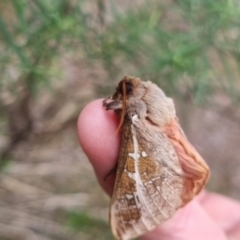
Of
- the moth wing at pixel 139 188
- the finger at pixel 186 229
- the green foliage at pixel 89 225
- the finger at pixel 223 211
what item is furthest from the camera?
the green foliage at pixel 89 225

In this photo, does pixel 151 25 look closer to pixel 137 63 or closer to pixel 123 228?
pixel 137 63

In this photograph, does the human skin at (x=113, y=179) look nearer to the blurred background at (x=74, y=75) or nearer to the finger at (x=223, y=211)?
the finger at (x=223, y=211)

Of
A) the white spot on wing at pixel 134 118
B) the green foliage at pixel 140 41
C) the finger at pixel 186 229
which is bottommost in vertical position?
the finger at pixel 186 229

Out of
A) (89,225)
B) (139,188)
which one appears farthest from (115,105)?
(89,225)

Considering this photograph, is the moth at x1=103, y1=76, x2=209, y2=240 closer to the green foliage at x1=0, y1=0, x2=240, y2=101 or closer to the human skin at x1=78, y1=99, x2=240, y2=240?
the human skin at x1=78, y1=99, x2=240, y2=240

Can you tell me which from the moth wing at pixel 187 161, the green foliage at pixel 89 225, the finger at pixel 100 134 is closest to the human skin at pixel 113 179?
the finger at pixel 100 134

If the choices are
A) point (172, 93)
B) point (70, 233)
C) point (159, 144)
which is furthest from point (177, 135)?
point (70, 233)
